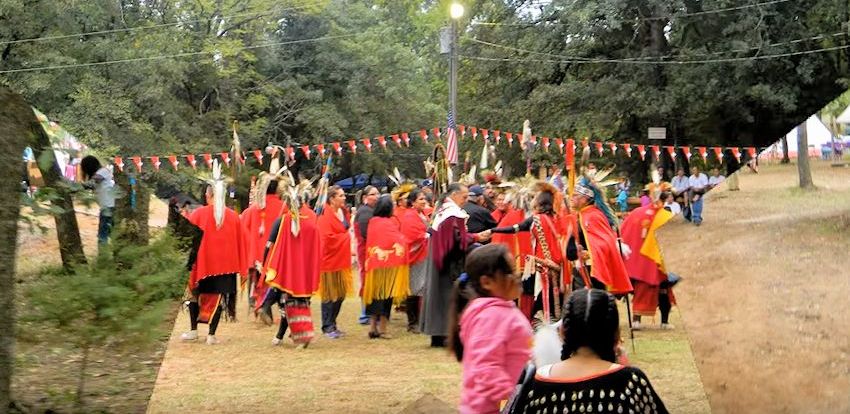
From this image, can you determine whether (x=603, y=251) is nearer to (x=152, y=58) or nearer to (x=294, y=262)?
(x=294, y=262)

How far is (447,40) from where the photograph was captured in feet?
61.0

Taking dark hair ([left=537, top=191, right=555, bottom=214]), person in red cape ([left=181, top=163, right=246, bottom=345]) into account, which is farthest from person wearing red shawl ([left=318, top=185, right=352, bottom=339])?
dark hair ([left=537, top=191, right=555, bottom=214])

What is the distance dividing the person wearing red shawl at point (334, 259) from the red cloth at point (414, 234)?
25.1 inches

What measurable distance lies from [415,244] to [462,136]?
13.1 meters

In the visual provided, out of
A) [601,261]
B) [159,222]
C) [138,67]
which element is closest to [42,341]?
[159,222]

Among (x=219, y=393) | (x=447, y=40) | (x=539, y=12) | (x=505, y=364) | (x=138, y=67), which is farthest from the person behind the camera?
(x=539, y=12)

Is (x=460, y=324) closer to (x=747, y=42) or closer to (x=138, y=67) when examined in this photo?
(x=138, y=67)

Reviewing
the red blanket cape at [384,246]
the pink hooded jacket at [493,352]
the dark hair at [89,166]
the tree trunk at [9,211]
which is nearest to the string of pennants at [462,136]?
the red blanket cape at [384,246]

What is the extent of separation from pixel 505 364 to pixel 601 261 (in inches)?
181

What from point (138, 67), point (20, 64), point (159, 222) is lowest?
point (159, 222)

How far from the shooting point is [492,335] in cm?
327

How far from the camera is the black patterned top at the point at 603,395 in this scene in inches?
105

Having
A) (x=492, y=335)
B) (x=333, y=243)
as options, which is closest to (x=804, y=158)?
(x=492, y=335)

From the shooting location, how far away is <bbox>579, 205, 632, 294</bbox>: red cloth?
7.71m
